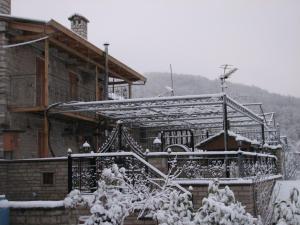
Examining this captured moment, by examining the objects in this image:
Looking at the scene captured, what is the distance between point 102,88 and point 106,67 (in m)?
2.98

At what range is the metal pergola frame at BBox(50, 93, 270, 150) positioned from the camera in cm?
1333

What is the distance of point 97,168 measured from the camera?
1142cm

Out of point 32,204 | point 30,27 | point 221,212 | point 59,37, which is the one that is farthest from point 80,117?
point 221,212

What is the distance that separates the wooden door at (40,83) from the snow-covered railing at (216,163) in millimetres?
5444

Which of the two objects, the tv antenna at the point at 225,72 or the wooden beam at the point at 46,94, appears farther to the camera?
the tv antenna at the point at 225,72

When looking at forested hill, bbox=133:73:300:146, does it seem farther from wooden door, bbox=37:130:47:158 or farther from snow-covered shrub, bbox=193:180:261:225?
snow-covered shrub, bbox=193:180:261:225

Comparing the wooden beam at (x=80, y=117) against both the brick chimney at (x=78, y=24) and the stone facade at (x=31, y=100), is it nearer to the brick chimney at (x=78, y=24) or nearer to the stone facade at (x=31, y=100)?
the stone facade at (x=31, y=100)

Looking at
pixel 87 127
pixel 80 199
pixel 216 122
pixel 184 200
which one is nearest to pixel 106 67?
pixel 87 127

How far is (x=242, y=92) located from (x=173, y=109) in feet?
181

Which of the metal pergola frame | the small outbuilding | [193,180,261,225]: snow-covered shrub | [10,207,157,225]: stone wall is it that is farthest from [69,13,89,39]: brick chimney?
[193,180,261,225]: snow-covered shrub

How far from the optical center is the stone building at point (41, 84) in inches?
580

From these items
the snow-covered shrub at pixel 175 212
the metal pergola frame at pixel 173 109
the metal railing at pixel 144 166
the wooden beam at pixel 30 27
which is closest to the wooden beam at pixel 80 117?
the metal pergola frame at pixel 173 109

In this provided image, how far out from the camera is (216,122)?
19562mm

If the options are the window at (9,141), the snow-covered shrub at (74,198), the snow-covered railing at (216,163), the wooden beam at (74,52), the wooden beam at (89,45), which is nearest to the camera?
the snow-covered shrub at (74,198)
